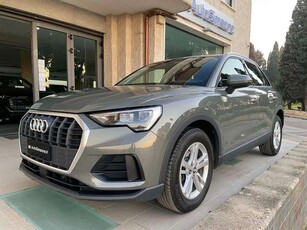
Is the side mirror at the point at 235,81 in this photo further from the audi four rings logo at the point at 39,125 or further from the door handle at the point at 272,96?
the audi four rings logo at the point at 39,125

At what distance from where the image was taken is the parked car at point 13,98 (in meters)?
7.66

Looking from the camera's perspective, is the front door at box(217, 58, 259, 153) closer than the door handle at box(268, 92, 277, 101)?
Yes

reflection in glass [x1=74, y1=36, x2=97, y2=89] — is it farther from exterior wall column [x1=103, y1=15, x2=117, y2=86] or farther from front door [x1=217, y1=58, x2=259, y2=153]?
front door [x1=217, y1=58, x2=259, y2=153]

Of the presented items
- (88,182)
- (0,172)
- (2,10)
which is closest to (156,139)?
(88,182)

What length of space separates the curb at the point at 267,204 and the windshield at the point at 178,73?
3.80 feet

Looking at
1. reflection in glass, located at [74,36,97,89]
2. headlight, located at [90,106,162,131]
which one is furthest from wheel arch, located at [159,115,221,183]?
reflection in glass, located at [74,36,97,89]

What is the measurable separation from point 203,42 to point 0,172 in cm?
883

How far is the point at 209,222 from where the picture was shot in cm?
189

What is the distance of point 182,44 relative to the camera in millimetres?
9031

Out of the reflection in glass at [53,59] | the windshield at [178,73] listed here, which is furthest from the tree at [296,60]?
the windshield at [178,73]

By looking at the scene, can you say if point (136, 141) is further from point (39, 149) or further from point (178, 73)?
point (178, 73)

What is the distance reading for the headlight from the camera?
1.87m

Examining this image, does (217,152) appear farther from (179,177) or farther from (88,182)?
(88,182)

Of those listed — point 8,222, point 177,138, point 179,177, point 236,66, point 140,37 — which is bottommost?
point 8,222
